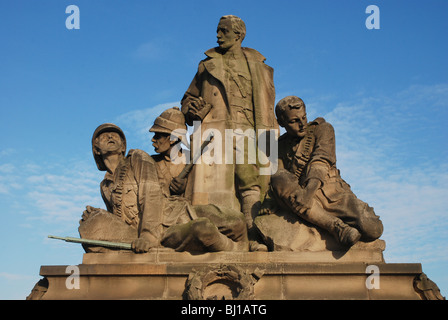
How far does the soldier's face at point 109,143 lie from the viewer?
972 centimetres

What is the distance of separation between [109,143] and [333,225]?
13.4 feet

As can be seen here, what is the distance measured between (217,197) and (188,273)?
1.78 metres

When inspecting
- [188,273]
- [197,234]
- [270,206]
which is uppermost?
[270,206]

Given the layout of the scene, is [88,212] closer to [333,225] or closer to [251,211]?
[251,211]

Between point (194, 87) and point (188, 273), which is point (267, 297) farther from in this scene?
point (194, 87)

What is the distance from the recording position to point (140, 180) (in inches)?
368

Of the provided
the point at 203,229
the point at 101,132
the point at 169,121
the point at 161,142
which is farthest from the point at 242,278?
the point at 101,132

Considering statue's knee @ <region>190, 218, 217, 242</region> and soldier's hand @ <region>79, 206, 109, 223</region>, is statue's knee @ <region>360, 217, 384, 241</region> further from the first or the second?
soldier's hand @ <region>79, 206, 109, 223</region>

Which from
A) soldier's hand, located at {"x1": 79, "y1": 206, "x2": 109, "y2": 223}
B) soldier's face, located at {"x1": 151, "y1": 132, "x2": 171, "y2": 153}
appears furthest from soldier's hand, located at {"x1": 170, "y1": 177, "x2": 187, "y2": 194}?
soldier's hand, located at {"x1": 79, "y1": 206, "x2": 109, "y2": 223}

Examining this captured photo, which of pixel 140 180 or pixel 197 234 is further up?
pixel 140 180

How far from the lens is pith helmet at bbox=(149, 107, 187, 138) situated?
32.8 feet

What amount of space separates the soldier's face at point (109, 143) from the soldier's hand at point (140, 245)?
1.85 m
